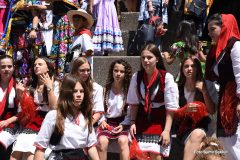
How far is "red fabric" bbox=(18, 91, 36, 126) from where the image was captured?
5523 mm

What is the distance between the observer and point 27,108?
18.1 feet

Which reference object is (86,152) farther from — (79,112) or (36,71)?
(36,71)

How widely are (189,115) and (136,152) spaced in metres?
0.62

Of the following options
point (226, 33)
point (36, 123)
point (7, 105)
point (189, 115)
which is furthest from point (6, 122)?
point (226, 33)

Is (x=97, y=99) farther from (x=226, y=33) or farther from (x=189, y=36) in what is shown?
(x=189, y=36)

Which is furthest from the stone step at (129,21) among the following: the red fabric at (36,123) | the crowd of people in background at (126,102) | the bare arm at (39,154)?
the bare arm at (39,154)

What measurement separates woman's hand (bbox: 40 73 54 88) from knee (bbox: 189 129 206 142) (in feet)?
4.87

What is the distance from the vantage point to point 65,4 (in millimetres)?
7105

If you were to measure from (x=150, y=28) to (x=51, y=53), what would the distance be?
133 cm

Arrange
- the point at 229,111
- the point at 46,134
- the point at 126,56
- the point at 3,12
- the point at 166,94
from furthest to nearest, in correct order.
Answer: the point at 126,56 < the point at 3,12 < the point at 166,94 < the point at 229,111 < the point at 46,134

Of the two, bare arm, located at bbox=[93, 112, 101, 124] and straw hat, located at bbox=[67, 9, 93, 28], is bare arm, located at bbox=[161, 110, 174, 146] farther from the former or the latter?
straw hat, located at bbox=[67, 9, 93, 28]

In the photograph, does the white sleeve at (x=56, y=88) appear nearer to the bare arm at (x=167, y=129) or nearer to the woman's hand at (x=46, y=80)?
the woman's hand at (x=46, y=80)

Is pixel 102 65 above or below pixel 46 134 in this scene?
above

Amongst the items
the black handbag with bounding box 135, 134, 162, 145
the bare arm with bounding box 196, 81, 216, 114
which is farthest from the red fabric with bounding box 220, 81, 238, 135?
the black handbag with bounding box 135, 134, 162, 145
